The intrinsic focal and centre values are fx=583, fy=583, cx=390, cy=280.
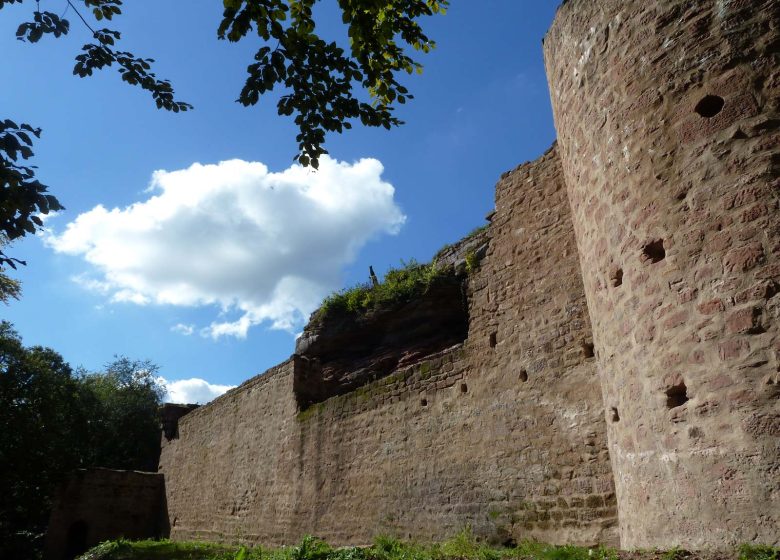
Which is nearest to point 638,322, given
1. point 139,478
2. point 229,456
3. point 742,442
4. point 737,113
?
point 742,442

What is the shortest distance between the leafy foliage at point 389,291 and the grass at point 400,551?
705 centimetres

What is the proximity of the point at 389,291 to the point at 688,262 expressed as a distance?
12.0m

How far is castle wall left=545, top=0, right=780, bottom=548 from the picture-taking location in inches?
152

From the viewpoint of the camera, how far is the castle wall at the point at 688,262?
3859 millimetres

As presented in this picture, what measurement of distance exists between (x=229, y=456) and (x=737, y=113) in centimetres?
1350

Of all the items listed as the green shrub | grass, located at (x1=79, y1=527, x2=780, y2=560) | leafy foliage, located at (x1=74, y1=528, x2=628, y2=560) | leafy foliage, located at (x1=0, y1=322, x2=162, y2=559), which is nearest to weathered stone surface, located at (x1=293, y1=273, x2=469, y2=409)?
grass, located at (x1=79, y1=527, x2=780, y2=560)

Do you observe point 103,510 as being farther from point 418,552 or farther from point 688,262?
point 688,262

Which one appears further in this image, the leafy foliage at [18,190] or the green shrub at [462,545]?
the green shrub at [462,545]

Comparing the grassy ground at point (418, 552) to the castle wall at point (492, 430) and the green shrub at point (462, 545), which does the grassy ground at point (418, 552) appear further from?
the castle wall at point (492, 430)

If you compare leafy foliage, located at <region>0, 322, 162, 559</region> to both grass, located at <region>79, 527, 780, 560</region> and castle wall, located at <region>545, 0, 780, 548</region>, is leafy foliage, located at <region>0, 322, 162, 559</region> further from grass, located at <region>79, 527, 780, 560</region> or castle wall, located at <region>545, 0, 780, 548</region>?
castle wall, located at <region>545, 0, 780, 548</region>

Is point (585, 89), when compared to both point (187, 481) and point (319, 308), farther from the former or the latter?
point (187, 481)

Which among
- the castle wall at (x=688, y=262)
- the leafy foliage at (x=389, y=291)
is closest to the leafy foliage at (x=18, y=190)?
the castle wall at (x=688, y=262)

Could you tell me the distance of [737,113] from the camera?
4.43 meters

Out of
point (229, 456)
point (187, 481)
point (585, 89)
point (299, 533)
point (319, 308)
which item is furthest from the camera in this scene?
point (319, 308)
